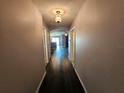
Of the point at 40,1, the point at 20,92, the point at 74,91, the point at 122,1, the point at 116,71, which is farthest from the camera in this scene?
the point at 74,91

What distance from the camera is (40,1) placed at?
2.33 m

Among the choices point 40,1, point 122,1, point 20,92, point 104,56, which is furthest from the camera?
point 40,1

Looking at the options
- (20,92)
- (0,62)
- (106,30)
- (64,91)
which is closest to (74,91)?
(64,91)

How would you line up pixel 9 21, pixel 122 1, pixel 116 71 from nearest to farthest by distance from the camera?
pixel 122 1
pixel 116 71
pixel 9 21

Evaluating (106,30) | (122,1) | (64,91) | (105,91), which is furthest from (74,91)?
(122,1)

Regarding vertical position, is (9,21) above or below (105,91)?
above

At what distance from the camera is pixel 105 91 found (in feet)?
4.34

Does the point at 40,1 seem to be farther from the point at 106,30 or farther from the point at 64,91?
the point at 64,91

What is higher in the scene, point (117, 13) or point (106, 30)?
point (117, 13)

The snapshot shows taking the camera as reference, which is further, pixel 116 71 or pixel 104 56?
pixel 104 56

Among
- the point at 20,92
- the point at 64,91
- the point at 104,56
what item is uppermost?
the point at 104,56

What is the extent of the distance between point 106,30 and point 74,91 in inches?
74.1

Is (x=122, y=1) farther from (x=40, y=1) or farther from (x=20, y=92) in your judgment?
(x=40, y=1)

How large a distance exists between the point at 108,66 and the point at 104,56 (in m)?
0.16
